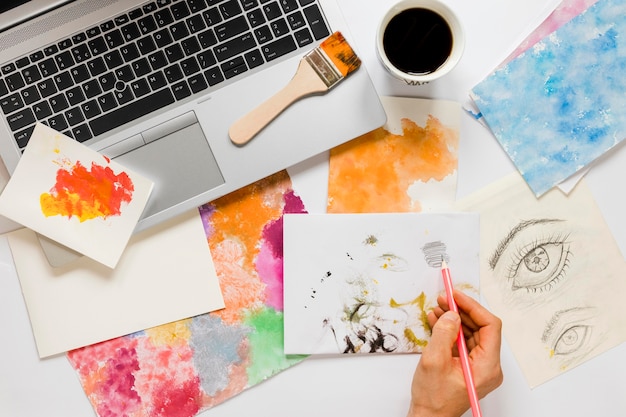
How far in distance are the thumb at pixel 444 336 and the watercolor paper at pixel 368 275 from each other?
0.06 metres

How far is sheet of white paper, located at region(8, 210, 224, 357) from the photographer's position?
699mm

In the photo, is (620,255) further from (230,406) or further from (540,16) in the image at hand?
(230,406)

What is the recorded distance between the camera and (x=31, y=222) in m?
0.66

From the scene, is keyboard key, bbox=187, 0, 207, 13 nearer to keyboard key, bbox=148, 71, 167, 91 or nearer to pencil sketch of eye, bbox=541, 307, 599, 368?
keyboard key, bbox=148, 71, 167, 91

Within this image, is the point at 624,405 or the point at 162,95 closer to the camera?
the point at 162,95

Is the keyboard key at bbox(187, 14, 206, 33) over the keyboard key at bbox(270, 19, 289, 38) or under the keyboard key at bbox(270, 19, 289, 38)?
over

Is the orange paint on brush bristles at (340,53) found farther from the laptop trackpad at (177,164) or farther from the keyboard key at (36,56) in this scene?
the keyboard key at (36,56)

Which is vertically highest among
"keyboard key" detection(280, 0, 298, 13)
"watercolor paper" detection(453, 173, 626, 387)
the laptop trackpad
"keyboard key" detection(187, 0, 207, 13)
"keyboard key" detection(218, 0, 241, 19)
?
"keyboard key" detection(187, 0, 207, 13)

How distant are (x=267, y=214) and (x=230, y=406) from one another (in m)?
0.25

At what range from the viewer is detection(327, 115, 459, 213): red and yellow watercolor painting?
0.71m

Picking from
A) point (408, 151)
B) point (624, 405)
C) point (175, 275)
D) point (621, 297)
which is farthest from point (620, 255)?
point (175, 275)

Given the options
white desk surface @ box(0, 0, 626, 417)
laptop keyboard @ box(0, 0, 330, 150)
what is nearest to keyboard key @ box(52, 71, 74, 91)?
laptop keyboard @ box(0, 0, 330, 150)

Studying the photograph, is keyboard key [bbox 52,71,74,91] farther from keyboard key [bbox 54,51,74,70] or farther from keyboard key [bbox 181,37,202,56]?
keyboard key [bbox 181,37,202,56]

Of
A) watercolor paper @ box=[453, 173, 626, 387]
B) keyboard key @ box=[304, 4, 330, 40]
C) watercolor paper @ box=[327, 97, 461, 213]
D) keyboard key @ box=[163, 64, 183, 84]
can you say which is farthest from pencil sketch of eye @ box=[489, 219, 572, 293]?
keyboard key @ box=[163, 64, 183, 84]
